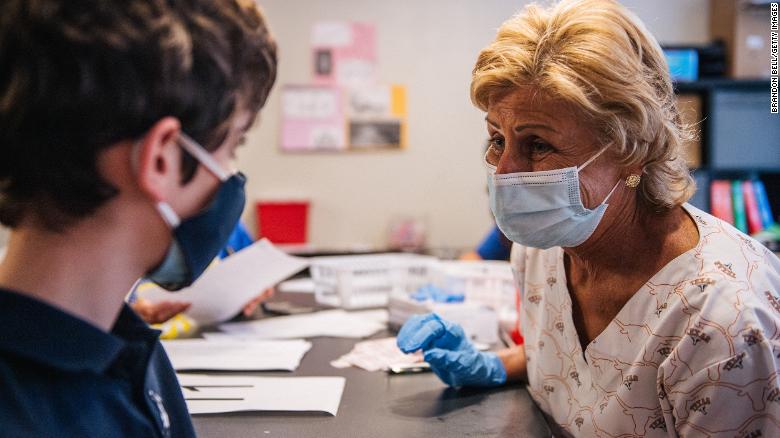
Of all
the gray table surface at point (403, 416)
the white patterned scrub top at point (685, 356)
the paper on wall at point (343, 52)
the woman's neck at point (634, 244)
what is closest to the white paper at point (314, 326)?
the gray table surface at point (403, 416)

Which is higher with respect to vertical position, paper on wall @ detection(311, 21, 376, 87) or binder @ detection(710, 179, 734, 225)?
paper on wall @ detection(311, 21, 376, 87)

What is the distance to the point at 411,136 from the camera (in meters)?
4.24

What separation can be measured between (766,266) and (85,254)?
41.1 inches

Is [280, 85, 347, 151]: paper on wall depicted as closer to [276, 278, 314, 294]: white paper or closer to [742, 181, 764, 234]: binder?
[276, 278, 314, 294]: white paper

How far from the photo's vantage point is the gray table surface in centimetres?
114

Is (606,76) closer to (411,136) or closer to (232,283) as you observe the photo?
(232,283)

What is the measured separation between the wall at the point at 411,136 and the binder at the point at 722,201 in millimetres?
984

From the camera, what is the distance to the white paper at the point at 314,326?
1.83m

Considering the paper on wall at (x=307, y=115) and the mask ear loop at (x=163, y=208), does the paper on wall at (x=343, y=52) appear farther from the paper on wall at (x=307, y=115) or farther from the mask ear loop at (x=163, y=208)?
the mask ear loop at (x=163, y=208)

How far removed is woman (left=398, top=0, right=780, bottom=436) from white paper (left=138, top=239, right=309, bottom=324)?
0.58m

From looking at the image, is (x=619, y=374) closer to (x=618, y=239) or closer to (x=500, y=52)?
(x=618, y=239)

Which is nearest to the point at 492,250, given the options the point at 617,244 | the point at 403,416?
the point at 617,244

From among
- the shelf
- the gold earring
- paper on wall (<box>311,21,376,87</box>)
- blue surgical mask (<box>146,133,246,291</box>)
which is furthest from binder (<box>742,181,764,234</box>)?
blue surgical mask (<box>146,133,246,291</box>)

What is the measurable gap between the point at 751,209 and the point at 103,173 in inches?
147
